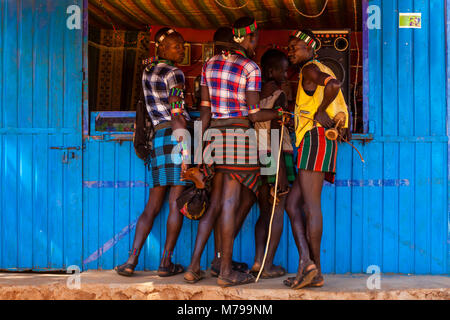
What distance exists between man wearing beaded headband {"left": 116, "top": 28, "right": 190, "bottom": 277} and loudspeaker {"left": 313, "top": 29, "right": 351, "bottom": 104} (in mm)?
1622

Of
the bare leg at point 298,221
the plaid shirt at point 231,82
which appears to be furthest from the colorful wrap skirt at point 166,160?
the bare leg at point 298,221

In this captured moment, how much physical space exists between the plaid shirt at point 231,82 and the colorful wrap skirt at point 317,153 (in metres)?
0.54

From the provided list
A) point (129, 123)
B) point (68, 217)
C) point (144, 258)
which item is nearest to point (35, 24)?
point (129, 123)

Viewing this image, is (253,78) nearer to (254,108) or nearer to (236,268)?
(254,108)

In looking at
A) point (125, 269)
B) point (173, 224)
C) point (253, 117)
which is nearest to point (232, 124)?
point (253, 117)

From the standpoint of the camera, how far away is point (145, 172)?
15.4 feet

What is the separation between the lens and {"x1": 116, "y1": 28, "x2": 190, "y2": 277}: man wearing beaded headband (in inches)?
169

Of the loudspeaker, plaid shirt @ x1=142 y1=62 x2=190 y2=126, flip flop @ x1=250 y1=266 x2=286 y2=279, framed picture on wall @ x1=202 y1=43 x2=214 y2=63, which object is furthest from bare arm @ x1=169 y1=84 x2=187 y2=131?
framed picture on wall @ x1=202 y1=43 x2=214 y2=63

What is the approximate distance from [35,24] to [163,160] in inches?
72.1

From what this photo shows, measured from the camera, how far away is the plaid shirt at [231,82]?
13.1 feet

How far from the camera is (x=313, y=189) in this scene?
399 cm

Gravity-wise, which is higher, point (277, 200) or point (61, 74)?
point (61, 74)

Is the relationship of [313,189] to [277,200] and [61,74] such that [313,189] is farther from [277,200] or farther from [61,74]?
[61,74]

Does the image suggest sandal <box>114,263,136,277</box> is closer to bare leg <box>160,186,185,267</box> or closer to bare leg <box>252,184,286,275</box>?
bare leg <box>160,186,185,267</box>
